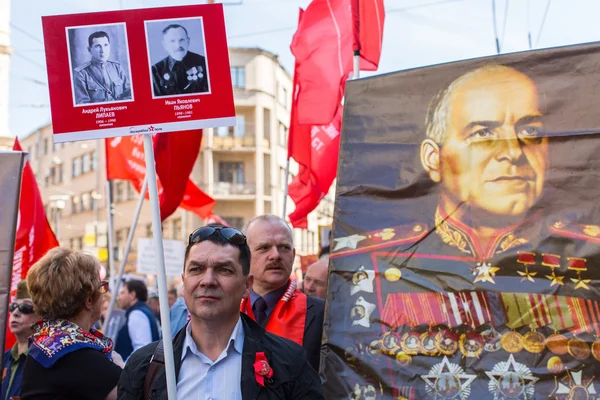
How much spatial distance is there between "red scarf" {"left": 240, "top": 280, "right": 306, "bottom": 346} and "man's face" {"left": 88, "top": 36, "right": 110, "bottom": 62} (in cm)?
152

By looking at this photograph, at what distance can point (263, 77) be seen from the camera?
157 ft

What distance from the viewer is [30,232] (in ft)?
20.0

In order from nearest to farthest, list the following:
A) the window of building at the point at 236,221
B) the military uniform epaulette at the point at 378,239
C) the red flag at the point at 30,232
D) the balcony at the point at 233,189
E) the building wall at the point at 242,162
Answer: the military uniform epaulette at the point at 378,239
the red flag at the point at 30,232
the balcony at the point at 233,189
the building wall at the point at 242,162
the window of building at the point at 236,221

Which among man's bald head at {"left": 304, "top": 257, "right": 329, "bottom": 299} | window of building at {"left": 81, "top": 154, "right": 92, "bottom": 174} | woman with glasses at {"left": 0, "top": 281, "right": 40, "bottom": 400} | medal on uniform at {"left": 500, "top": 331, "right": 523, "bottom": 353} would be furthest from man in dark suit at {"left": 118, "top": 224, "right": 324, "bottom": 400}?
window of building at {"left": 81, "top": 154, "right": 92, "bottom": 174}

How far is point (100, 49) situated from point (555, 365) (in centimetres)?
221

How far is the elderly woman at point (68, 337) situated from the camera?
3211mm

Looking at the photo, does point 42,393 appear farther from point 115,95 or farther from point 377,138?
point 377,138

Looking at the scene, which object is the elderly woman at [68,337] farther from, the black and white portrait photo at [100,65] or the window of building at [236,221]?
the window of building at [236,221]

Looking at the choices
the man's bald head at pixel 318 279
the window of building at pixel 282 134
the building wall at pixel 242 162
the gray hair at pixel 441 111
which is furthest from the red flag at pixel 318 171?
the window of building at pixel 282 134

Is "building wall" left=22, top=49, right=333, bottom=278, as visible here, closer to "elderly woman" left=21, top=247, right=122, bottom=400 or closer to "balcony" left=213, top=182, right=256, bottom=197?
"balcony" left=213, top=182, right=256, bottom=197

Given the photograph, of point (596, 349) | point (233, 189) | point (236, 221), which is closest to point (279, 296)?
point (596, 349)

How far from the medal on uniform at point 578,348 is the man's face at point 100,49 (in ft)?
7.12

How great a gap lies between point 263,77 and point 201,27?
45031 millimetres

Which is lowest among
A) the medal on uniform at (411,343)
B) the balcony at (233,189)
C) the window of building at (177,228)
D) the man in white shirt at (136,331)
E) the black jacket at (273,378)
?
the window of building at (177,228)
